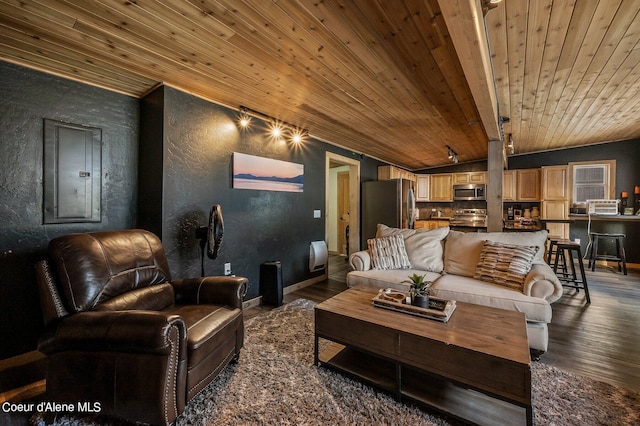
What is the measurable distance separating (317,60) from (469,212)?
617 cm

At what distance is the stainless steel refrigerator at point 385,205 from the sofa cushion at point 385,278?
2.26 meters

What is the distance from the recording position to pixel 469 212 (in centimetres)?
675

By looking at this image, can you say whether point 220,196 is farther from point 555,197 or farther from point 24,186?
point 555,197

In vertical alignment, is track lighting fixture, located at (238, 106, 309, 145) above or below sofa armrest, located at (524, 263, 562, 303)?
above

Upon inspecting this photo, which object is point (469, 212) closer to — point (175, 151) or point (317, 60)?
point (317, 60)

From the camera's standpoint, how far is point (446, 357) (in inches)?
58.2

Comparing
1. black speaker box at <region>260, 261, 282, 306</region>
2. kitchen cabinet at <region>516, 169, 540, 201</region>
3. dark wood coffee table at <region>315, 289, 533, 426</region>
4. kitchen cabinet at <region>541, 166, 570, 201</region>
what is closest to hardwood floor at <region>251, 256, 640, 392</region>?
black speaker box at <region>260, 261, 282, 306</region>

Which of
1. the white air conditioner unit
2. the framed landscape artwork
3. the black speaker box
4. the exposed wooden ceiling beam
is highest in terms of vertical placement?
the exposed wooden ceiling beam

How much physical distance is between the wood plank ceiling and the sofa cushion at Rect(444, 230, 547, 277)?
152 centimetres

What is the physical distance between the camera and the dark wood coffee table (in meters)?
1.34

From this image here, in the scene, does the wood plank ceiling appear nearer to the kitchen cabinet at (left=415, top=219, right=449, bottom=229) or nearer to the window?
the window

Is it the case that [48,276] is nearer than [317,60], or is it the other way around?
[48,276]

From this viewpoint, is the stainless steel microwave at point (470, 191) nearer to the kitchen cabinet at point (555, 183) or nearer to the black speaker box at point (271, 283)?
the kitchen cabinet at point (555, 183)

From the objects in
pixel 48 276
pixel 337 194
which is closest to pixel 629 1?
pixel 48 276
